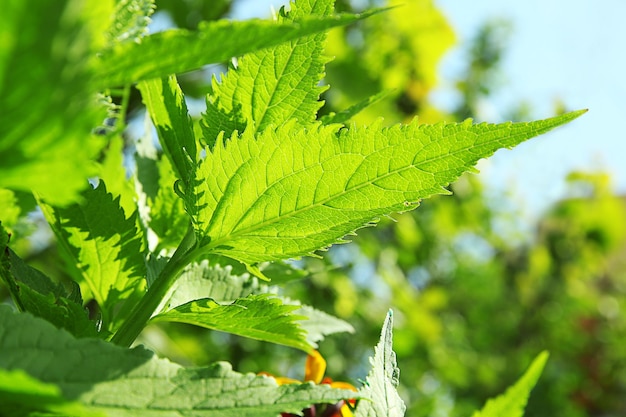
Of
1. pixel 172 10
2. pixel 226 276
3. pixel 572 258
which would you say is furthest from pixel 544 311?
pixel 226 276

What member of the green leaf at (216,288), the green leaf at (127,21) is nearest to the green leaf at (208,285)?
the green leaf at (216,288)

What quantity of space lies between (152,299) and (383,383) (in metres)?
0.11

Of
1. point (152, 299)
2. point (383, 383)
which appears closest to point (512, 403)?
point (383, 383)

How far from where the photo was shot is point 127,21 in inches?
10.1

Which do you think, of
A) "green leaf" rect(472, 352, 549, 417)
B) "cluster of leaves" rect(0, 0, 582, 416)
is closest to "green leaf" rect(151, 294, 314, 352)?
"cluster of leaves" rect(0, 0, 582, 416)

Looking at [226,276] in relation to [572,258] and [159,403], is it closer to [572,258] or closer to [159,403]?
[159,403]

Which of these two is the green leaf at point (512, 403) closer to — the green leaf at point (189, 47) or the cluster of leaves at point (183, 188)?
the cluster of leaves at point (183, 188)

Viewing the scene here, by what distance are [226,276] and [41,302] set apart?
0.33 feet

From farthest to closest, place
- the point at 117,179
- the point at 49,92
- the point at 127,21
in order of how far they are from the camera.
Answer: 1. the point at 117,179
2. the point at 127,21
3. the point at 49,92

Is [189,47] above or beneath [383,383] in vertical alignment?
above

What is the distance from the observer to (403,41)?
1.55m

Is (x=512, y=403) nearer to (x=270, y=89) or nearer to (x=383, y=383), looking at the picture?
(x=383, y=383)

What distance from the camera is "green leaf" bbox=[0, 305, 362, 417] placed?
197 millimetres

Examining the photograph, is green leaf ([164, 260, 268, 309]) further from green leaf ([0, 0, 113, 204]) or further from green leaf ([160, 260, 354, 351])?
green leaf ([0, 0, 113, 204])
